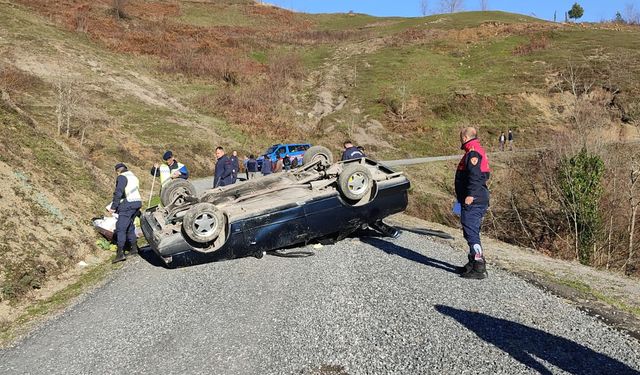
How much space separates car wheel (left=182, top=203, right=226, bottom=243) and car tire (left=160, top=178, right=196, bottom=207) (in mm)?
2625

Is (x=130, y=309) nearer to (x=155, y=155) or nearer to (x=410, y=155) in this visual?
(x=155, y=155)

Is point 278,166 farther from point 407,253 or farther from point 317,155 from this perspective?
point 407,253

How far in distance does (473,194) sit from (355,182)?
2262 millimetres

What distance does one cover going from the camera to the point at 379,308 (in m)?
5.49

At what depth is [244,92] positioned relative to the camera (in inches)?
1614

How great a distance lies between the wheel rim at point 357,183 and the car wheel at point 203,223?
234cm

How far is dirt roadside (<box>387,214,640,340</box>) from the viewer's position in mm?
5371

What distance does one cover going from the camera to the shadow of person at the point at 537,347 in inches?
159

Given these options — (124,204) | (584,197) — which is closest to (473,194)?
(124,204)

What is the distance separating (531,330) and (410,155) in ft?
111

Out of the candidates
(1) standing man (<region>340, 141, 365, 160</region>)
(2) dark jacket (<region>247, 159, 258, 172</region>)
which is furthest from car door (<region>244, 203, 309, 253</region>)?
(2) dark jacket (<region>247, 159, 258, 172</region>)

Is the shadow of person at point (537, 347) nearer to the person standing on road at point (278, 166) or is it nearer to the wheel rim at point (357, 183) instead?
the wheel rim at point (357, 183)

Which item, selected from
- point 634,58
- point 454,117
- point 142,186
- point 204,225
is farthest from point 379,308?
point 634,58

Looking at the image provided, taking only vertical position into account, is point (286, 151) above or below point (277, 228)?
below
